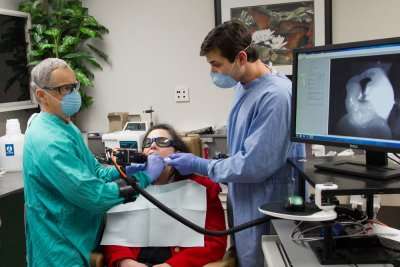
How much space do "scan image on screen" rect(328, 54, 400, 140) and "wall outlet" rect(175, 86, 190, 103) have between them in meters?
1.96

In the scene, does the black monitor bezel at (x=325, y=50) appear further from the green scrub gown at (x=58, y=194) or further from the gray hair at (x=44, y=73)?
the gray hair at (x=44, y=73)

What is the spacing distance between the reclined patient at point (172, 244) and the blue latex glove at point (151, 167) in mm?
65

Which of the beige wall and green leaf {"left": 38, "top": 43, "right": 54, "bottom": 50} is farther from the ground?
the beige wall

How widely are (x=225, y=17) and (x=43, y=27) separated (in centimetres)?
129

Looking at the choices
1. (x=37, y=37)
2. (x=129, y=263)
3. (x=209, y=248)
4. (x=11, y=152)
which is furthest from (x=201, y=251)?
(x=37, y=37)

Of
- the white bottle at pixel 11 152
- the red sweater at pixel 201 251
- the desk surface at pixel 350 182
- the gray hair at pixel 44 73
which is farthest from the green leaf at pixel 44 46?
the desk surface at pixel 350 182

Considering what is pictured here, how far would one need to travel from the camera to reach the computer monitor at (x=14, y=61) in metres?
2.89

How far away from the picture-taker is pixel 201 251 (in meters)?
1.71

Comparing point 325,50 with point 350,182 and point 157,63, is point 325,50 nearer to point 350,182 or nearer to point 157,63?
point 350,182

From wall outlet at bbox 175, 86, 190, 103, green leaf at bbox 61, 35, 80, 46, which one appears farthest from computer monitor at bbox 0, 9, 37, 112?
wall outlet at bbox 175, 86, 190, 103

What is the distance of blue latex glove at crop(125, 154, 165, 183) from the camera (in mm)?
1754

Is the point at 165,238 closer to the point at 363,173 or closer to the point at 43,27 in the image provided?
the point at 363,173

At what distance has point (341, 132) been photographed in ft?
3.95

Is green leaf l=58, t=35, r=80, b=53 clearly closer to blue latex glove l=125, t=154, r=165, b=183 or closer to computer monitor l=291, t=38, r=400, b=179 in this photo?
blue latex glove l=125, t=154, r=165, b=183
